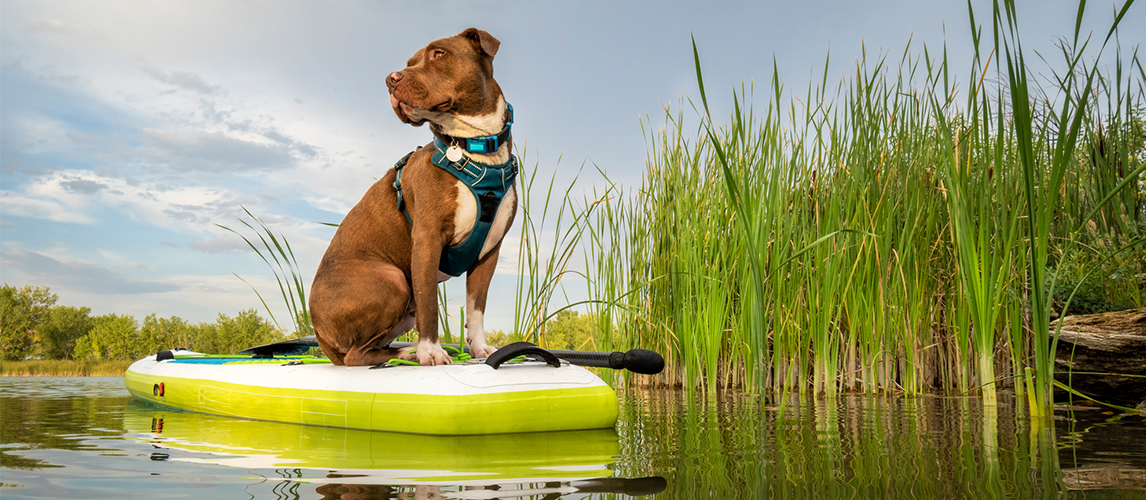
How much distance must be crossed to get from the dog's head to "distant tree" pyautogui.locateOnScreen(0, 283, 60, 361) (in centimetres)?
2526

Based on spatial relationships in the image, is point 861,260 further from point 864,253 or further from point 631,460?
point 631,460

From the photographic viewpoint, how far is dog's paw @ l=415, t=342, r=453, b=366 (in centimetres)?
282

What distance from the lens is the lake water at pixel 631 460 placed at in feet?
4.71

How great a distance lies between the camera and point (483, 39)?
293 cm

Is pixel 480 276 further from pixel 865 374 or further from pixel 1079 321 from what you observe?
pixel 1079 321

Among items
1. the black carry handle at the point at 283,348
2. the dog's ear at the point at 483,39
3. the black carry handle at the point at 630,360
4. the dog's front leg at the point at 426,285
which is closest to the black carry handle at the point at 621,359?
the black carry handle at the point at 630,360

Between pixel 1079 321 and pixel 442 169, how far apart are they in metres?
3.78

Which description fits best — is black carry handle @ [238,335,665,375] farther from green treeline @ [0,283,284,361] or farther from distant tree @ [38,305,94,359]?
distant tree @ [38,305,94,359]

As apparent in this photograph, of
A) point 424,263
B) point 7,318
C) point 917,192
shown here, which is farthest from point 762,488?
point 7,318

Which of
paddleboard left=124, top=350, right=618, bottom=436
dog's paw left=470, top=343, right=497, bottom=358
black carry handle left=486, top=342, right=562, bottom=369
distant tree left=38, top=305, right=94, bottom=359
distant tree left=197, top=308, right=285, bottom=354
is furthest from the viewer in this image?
distant tree left=38, top=305, right=94, bottom=359

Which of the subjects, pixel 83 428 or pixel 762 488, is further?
pixel 83 428

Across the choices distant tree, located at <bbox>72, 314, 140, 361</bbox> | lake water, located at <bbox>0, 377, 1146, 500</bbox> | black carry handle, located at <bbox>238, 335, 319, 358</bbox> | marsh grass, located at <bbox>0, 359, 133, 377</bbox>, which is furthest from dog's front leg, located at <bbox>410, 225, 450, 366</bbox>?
distant tree, located at <bbox>72, 314, 140, 361</bbox>

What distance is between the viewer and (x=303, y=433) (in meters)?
2.69

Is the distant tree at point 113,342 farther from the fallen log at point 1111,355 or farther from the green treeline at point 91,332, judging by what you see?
the fallen log at point 1111,355
